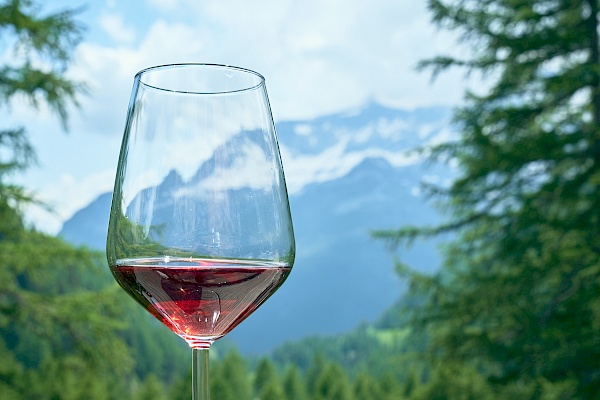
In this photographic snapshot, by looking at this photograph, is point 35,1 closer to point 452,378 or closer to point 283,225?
point 452,378

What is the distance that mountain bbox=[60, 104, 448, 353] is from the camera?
18859mm

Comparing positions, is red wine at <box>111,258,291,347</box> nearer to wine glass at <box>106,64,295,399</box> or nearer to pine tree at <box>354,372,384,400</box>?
wine glass at <box>106,64,295,399</box>

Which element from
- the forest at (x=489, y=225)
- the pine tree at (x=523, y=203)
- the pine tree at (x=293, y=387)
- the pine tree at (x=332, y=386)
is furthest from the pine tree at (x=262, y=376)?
the pine tree at (x=523, y=203)

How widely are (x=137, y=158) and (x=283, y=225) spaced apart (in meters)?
0.10

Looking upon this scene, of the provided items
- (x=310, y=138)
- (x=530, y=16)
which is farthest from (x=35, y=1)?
(x=310, y=138)

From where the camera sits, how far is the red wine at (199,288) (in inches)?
19.7

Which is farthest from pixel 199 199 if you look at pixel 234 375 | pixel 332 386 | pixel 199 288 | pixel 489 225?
pixel 234 375

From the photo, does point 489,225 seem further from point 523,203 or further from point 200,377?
point 200,377

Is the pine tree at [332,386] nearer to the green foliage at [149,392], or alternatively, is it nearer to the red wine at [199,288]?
the green foliage at [149,392]

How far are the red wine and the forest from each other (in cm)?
443

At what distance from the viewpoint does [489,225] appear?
6.48 meters

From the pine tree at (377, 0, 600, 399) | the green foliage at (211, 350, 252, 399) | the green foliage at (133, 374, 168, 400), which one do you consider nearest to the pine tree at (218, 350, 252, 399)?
the green foliage at (211, 350, 252, 399)

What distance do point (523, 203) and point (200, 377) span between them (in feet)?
18.3

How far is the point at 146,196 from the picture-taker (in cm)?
49
